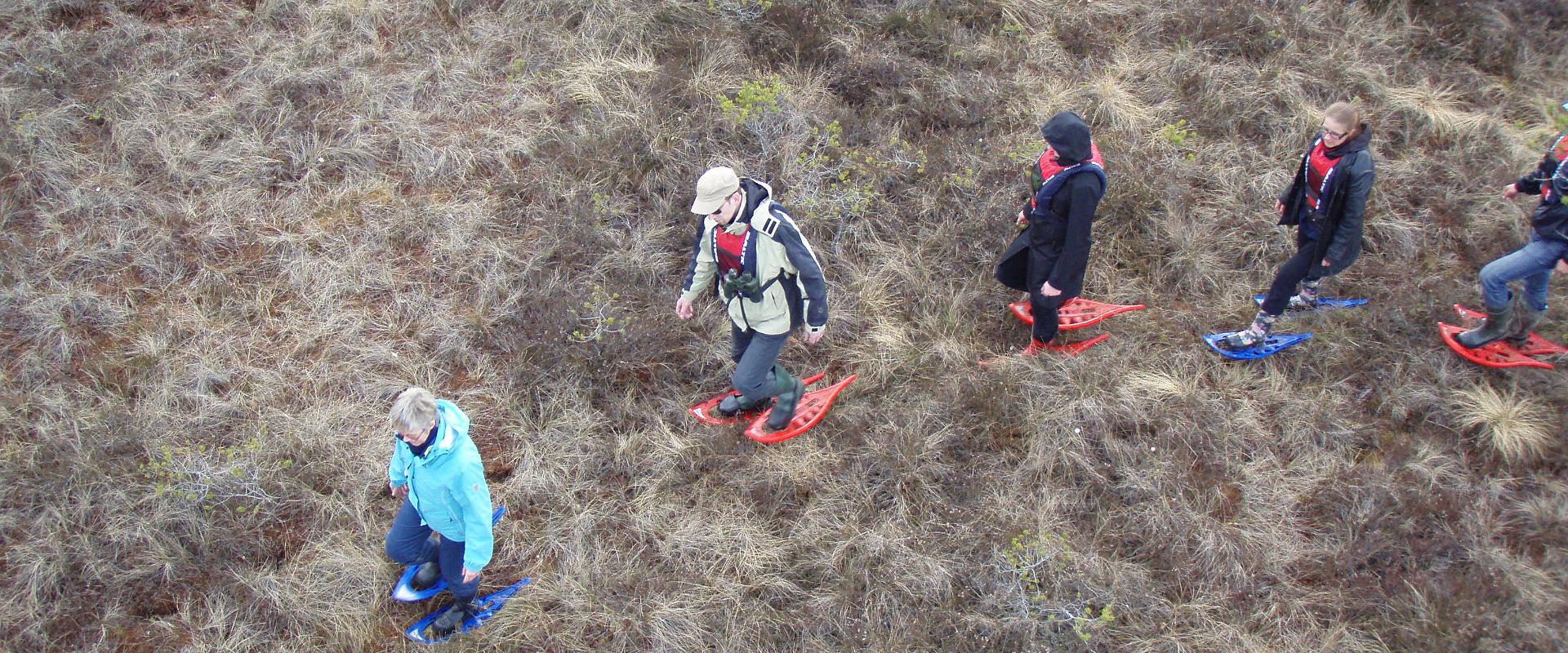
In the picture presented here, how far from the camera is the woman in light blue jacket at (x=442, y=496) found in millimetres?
3242

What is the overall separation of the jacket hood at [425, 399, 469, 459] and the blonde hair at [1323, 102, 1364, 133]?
425 centimetres

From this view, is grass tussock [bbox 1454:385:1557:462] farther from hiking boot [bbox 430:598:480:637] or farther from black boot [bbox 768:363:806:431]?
hiking boot [bbox 430:598:480:637]

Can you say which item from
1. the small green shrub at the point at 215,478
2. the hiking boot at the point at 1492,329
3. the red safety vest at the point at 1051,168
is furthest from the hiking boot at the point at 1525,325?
the small green shrub at the point at 215,478

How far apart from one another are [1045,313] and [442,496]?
11.0ft

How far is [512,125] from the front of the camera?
6219 millimetres

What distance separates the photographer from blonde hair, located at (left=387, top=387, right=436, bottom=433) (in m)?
3.17

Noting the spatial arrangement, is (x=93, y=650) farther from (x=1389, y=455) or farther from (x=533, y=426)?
(x=1389, y=455)

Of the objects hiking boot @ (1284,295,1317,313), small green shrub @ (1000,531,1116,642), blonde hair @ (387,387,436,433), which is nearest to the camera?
blonde hair @ (387,387,436,433)

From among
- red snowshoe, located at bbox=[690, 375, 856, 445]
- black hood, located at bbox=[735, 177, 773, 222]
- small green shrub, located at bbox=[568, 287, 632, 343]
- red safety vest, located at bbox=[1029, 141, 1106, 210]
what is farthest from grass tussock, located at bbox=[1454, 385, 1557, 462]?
Result: small green shrub, located at bbox=[568, 287, 632, 343]

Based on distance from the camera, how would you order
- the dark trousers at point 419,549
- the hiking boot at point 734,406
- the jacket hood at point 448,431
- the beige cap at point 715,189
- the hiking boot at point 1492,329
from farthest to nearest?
1. the hiking boot at point 734,406
2. the hiking boot at point 1492,329
3. the dark trousers at point 419,549
4. the beige cap at point 715,189
5. the jacket hood at point 448,431

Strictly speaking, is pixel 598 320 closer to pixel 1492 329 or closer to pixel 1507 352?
pixel 1492 329

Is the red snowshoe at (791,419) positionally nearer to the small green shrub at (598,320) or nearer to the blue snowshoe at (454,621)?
the small green shrub at (598,320)

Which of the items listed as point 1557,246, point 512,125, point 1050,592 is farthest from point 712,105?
point 1557,246

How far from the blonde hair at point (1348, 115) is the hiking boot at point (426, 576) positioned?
191 inches
